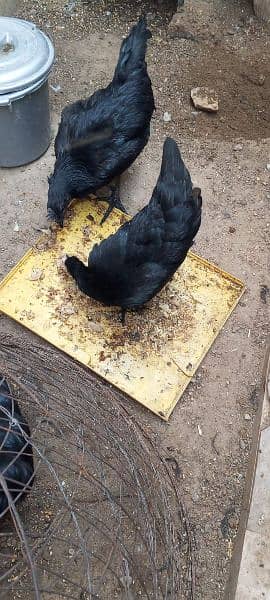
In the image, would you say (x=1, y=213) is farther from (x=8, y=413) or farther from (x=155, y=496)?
(x=155, y=496)

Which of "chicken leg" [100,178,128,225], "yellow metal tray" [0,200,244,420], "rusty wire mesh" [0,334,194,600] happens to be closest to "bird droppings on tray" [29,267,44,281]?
"yellow metal tray" [0,200,244,420]

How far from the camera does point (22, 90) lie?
11.5 ft

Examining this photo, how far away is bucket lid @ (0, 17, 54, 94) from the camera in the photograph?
3416 millimetres

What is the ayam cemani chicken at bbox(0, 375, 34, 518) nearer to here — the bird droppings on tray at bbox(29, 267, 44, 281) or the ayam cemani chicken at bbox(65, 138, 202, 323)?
the ayam cemani chicken at bbox(65, 138, 202, 323)

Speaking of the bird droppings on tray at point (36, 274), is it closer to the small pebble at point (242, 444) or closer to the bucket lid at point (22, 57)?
the bucket lid at point (22, 57)

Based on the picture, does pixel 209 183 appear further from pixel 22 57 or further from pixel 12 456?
pixel 12 456

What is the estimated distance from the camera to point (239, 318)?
3543 millimetres

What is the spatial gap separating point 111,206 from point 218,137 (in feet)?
3.69

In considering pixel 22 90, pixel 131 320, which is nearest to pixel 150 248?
pixel 131 320

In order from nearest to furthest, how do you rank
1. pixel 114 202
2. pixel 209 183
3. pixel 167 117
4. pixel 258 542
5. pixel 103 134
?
pixel 258 542 < pixel 103 134 < pixel 114 202 < pixel 209 183 < pixel 167 117

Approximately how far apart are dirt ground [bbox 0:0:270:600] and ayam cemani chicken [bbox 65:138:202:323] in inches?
22.8

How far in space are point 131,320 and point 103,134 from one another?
1.21 m

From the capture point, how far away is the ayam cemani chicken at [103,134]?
3.63 meters

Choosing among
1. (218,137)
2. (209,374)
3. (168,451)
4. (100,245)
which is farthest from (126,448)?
(218,137)
